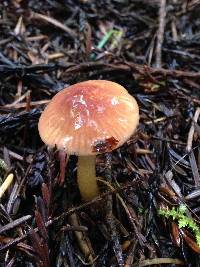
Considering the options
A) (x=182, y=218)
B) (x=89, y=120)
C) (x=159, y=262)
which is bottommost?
(x=159, y=262)

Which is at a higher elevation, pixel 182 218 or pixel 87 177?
pixel 87 177

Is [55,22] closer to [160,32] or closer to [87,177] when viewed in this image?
[160,32]

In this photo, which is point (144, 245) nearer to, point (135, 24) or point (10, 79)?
point (10, 79)

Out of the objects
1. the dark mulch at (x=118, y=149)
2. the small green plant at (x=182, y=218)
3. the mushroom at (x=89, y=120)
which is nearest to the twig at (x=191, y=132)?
the dark mulch at (x=118, y=149)

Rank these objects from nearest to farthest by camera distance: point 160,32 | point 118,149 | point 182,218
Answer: point 182,218 < point 118,149 < point 160,32

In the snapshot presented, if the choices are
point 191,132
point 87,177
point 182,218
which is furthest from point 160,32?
point 182,218

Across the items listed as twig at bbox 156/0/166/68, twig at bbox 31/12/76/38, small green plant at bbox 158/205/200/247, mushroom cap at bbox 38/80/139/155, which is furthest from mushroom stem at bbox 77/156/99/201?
twig at bbox 31/12/76/38

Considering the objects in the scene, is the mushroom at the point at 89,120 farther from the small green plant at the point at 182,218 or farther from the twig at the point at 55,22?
the twig at the point at 55,22
